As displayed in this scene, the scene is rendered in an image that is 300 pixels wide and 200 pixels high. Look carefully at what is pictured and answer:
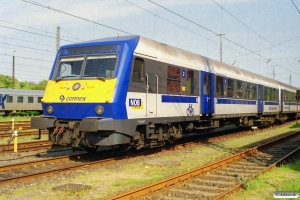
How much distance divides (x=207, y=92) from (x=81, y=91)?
263 inches

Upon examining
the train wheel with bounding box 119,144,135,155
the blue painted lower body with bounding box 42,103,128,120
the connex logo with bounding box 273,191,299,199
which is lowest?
the connex logo with bounding box 273,191,299,199

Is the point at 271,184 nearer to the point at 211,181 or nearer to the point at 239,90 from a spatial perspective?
the point at 211,181

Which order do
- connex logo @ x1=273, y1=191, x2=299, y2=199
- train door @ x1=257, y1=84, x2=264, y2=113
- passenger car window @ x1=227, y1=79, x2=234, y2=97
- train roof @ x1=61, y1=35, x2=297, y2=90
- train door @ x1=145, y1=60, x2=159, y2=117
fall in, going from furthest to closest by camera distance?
1. train door @ x1=257, y1=84, x2=264, y2=113
2. passenger car window @ x1=227, y1=79, x2=234, y2=97
3. train door @ x1=145, y1=60, x2=159, y2=117
4. train roof @ x1=61, y1=35, x2=297, y2=90
5. connex logo @ x1=273, y1=191, x2=299, y2=199

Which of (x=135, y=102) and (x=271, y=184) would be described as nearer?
(x=271, y=184)

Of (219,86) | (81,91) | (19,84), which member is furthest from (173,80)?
(19,84)

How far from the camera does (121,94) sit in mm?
9766

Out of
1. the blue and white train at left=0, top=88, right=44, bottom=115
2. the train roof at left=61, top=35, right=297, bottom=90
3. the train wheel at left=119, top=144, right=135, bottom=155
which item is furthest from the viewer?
the blue and white train at left=0, top=88, right=44, bottom=115

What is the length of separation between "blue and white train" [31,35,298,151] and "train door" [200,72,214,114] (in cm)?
31

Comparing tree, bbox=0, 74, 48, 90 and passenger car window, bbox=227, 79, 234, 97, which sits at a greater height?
tree, bbox=0, 74, 48, 90

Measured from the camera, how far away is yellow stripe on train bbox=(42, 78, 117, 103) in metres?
9.72

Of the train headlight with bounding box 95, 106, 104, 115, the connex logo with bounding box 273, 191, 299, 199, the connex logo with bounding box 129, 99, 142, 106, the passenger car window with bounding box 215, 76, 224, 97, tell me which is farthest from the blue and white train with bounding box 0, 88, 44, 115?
the connex logo with bounding box 273, 191, 299, 199

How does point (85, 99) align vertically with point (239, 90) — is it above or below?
below

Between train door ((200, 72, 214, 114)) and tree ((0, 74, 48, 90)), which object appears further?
tree ((0, 74, 48, 90))

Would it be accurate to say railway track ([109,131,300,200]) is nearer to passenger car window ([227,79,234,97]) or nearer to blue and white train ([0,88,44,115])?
passenger car window ([227,79,234,97])
